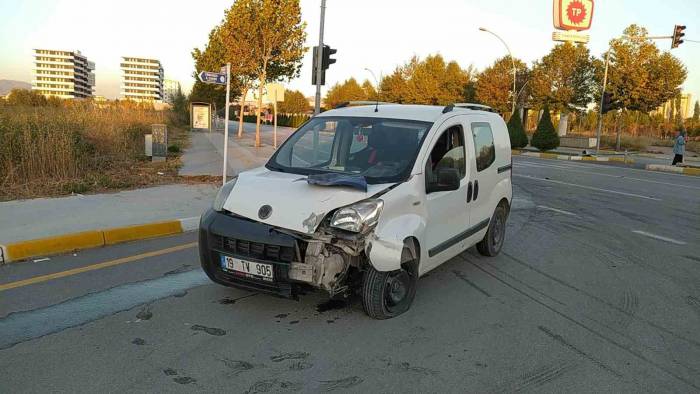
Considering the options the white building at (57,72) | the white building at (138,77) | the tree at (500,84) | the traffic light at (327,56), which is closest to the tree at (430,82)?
the tree at (500,84)

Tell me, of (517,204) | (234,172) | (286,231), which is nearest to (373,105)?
(286,231)

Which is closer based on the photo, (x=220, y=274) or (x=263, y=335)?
(x=263, y=335)

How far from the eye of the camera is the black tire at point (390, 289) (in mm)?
4094

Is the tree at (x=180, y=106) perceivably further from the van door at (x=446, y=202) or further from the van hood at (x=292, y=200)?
the van hood at (x=292, y=200)

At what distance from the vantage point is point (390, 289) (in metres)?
4.27

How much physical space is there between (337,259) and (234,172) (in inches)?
415

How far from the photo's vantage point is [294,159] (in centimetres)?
517

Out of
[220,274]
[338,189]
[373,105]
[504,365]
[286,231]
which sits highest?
[373,105]

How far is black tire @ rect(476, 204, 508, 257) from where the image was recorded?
→ 6202 mm

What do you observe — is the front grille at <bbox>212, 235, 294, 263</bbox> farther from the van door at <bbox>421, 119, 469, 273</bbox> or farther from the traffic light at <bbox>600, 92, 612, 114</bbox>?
the traffic light at <bbox>600, 92, 612, 114</bbox>

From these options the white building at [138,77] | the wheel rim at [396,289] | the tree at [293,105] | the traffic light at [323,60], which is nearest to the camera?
the wheel rim at [396,289]

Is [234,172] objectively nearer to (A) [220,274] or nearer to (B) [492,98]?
(A) [220,274]

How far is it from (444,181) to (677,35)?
26717mm

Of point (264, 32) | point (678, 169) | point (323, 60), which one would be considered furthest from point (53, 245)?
point (678, 169)
